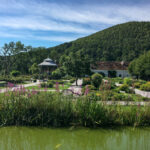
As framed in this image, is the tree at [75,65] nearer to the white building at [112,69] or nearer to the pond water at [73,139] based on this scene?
the pond water at [73,139]

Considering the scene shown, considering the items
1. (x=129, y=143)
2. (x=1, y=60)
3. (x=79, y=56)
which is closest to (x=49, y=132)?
(x=129, y=143)

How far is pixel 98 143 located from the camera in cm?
480

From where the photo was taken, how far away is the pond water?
4.53 meters

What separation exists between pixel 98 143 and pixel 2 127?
10.2 ft

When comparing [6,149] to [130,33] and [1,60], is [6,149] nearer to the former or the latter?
[1,60]

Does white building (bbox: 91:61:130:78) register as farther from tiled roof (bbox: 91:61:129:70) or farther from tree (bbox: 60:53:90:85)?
tree (bbox: 60:53:90:85)

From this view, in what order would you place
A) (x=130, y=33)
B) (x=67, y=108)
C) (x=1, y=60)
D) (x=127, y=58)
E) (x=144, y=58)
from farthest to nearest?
(x=130, y=33) → (x=127, y=58) → (x=1, y=60) → (x=144, y=58) → (x=67, y=108)

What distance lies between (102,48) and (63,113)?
196ft

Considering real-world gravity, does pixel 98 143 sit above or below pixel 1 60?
below

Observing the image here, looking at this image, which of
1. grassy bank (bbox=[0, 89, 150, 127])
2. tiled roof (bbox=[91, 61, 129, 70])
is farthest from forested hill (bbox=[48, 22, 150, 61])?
grassy bank (bbox=[0, 89, 150, 127])

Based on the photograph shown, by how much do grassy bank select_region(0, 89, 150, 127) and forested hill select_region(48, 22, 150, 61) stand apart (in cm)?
5057

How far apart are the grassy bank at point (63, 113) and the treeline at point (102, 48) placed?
37.6m

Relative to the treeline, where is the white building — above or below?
below

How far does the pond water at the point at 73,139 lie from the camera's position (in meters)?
4.53
